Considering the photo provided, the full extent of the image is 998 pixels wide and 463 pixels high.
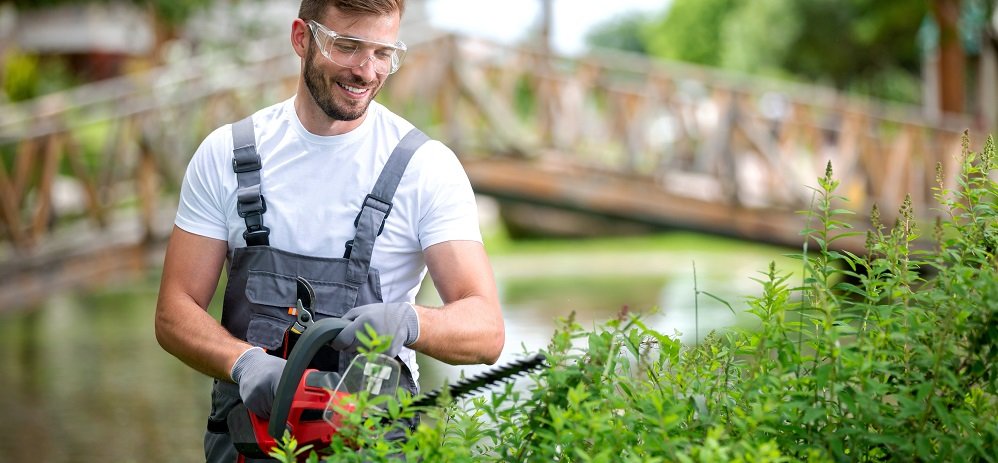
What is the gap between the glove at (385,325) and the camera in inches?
105

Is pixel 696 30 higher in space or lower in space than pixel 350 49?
higher

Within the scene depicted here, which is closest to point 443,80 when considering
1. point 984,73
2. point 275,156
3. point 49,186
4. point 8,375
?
point 49,186

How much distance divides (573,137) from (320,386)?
12.6 metres

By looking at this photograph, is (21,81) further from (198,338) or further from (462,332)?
(462,332)

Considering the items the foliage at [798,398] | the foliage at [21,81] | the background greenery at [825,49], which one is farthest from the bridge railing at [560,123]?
the background greenery at [825,49]

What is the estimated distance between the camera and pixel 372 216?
10.2 feet

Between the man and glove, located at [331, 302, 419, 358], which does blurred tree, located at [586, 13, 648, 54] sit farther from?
glove, located at [331, 302, 419, 358]

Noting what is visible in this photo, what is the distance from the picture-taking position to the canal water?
8594 millimetres

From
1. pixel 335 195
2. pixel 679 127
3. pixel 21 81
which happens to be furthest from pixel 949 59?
pixel 335 195

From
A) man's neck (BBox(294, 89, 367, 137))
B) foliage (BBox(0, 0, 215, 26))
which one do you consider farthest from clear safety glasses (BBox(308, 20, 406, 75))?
foliage (BBox(0, 0, 215, 26))

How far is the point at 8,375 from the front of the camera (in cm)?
1111

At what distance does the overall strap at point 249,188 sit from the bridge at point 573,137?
912 centimetres

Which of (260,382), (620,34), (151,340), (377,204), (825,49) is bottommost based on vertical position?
(151,340)

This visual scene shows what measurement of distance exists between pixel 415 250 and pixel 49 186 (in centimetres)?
894
